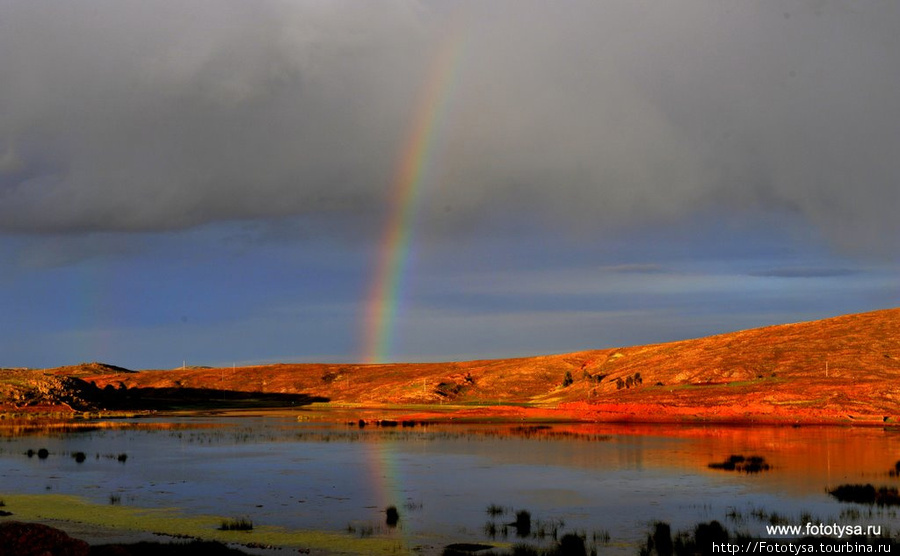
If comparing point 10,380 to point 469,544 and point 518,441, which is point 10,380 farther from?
point 469,544

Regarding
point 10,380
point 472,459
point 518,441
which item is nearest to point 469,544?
point 472,459

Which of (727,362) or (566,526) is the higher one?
(727,362)

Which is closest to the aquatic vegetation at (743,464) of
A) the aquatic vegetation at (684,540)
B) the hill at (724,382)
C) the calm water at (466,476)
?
the calm water at (466,476)

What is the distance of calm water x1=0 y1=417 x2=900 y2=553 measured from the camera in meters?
38.2

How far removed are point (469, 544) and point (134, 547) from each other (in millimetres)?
11534

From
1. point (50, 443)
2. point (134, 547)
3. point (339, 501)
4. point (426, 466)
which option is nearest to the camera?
point (134, 547)

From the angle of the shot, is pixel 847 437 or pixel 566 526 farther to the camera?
pixel 847 437

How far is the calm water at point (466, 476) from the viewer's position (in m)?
38.2

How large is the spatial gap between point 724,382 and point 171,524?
117 meters

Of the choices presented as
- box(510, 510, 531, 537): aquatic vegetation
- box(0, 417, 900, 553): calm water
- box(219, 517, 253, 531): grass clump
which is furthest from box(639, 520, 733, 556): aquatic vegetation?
box(219, 517, 253, 531): grass clump

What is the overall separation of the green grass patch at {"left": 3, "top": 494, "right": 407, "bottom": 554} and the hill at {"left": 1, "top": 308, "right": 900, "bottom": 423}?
81.8 meters

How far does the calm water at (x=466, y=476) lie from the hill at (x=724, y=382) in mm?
24238

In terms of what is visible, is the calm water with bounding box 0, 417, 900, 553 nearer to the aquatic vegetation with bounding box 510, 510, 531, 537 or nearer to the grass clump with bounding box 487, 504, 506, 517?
the grass clump with bounding box 487, 504, 506, 517

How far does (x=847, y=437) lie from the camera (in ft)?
264
